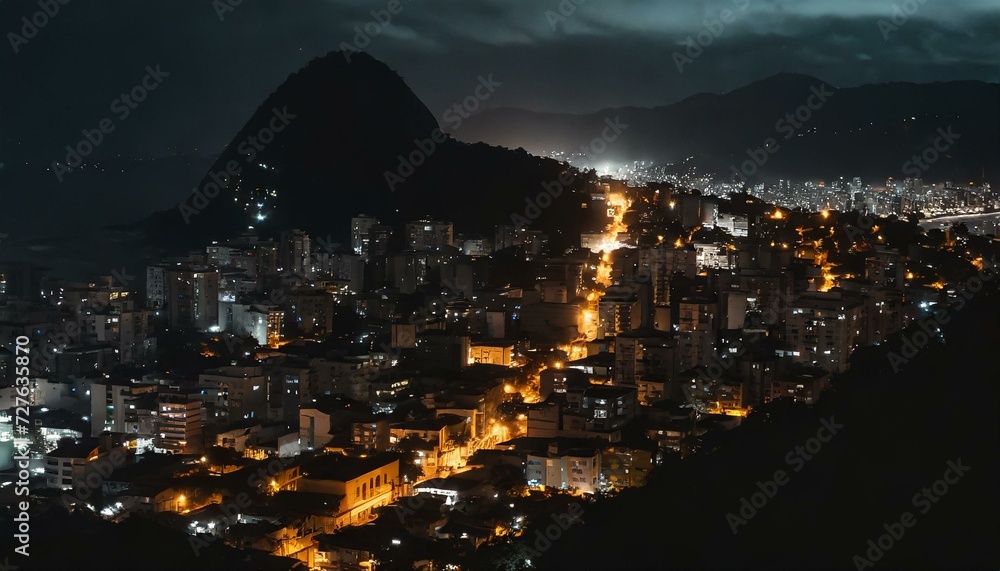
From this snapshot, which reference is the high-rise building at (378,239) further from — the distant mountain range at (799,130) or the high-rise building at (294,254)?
the distant mountain range at (799,130)

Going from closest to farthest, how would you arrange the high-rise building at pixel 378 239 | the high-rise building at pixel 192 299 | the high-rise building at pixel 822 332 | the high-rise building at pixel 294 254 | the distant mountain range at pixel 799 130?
the high-rise building at pixel 822 332 → the high-rise building at pixel 192 299 → the high-rise building at pixel 294 254 → the high-rise building at pixel 378 239 → the distant mountain range at pixel 799 130

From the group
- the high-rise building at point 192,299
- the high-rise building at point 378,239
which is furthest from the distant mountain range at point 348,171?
the high-rise building at point 192,299

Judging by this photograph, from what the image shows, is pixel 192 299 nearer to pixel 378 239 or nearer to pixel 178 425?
pixel 378 239

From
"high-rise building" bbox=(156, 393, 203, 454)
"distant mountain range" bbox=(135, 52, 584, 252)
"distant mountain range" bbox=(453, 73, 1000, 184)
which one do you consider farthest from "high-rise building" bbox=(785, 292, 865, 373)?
"distant mountain range" bbox=(453, 73, 1000, 184)

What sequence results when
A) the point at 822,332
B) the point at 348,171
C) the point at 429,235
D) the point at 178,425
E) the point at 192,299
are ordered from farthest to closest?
1. the point at 348,171
2. the point at 429,235
3. the point at 192,299
4. the point at 822,332
5. the point at 178,425

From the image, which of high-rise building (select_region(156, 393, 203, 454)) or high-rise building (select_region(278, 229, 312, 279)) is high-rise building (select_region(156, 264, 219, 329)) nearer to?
high-rise building (select_region(278, 229, 312, 279))

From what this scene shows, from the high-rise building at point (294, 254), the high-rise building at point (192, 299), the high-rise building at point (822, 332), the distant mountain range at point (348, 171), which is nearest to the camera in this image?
the high-rise building at point (822, 332)

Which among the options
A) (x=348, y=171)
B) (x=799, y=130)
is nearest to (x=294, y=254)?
(x=348, y=171)
